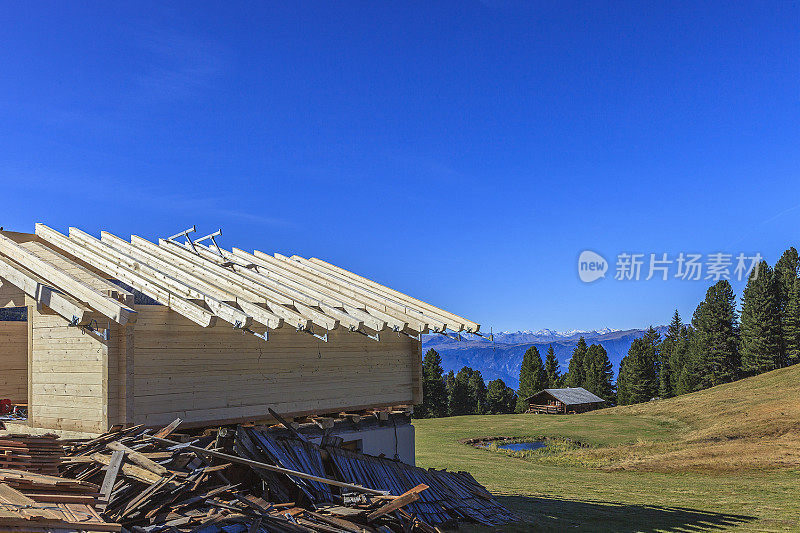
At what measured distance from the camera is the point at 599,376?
227ft

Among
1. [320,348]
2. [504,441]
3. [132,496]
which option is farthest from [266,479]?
[504,441]

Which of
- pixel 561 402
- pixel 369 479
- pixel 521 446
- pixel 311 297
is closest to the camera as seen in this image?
pixel 369 479

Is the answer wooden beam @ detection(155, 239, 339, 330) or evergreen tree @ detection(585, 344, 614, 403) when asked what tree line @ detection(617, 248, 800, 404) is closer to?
evergreen tree @ detection(585, 344, 614, 403)

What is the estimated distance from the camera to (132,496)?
892cm

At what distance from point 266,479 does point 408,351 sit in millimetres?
8332

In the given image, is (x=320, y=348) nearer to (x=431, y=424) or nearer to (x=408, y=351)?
(x=408, y=351)

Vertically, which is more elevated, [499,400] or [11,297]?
[11,297]

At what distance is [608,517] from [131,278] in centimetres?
1211

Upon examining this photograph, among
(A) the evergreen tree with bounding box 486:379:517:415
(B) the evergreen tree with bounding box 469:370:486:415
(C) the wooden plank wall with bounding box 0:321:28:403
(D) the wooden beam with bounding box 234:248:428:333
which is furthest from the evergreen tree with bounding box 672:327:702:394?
(C) the wooden plank wall with bounding box 0:321:28:403

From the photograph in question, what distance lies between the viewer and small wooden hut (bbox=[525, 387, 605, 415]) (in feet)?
183

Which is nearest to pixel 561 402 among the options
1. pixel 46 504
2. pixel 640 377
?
pixel 640 377

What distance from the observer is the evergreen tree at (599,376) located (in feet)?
226

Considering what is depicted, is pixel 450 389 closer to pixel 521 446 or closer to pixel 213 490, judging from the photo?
pixel 521 446

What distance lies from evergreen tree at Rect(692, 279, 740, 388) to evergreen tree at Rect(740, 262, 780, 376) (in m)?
1.94
